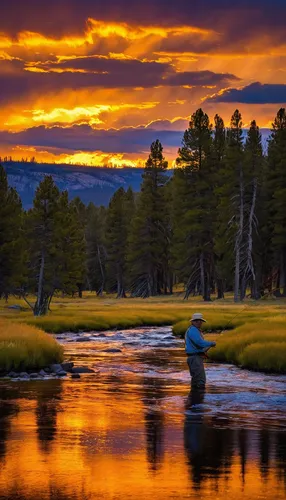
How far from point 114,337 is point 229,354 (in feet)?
45.3

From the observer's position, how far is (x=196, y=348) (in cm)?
2236

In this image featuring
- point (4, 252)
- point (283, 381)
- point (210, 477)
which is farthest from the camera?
point (4, 252)

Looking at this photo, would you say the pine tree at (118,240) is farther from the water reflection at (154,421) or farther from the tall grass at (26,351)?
the water reflection at (154,421)

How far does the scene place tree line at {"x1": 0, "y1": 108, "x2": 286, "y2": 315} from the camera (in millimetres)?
70938

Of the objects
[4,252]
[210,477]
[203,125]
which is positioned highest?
[203,125]

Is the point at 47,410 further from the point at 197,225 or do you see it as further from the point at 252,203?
the point at 197,225

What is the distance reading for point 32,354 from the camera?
1103 inches

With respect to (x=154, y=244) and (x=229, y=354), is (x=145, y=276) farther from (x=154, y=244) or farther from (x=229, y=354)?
(x=229, y=354)

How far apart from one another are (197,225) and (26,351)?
5688 centimetres

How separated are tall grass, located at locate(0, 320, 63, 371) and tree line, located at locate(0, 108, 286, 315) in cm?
3308

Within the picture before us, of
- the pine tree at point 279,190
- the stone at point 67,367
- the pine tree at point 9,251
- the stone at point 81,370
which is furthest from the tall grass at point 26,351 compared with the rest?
the pine tree at point 279,190

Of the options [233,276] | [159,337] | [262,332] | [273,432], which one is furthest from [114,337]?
[233,276]

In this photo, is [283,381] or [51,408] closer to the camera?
[51,408]

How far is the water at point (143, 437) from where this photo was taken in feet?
40.9
